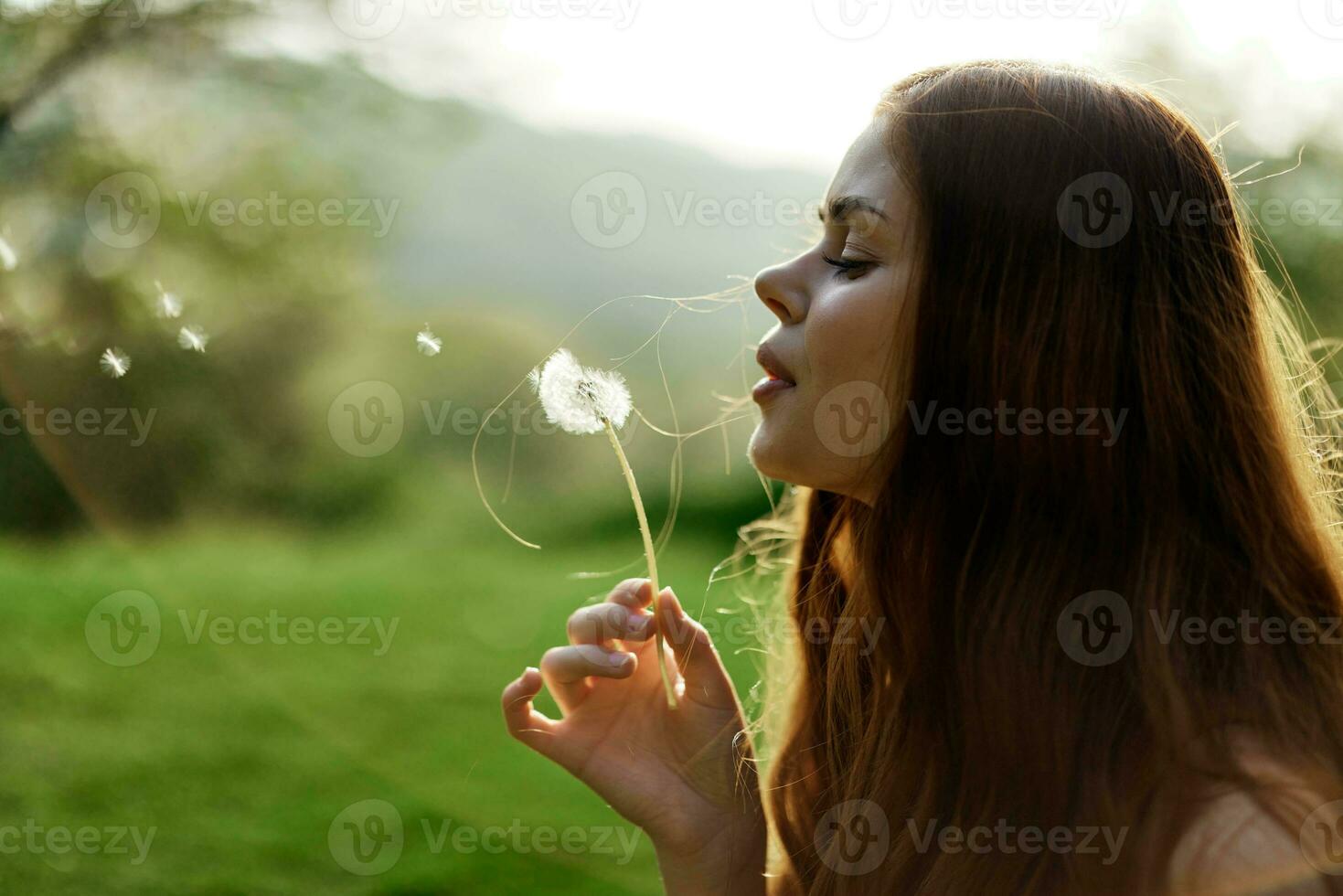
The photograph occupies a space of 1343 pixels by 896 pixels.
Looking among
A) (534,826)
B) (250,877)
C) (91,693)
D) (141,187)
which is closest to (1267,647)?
(534,826)

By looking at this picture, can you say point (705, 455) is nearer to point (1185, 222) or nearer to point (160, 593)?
point (1185, 222)

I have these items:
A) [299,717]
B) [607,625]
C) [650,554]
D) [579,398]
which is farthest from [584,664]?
[299,717]

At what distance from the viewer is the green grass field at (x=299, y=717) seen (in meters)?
2.75

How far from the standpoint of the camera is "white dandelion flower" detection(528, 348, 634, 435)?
144 centimetres

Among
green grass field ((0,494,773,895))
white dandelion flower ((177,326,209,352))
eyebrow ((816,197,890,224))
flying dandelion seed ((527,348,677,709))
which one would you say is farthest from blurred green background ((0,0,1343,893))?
eyebrow ((816,197,890,224))

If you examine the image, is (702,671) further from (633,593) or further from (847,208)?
(847,208)

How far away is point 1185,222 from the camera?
45.2 inches

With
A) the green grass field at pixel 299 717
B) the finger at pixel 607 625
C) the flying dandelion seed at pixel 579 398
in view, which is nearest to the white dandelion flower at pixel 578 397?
the flying dandelion seed at pixel 579 398

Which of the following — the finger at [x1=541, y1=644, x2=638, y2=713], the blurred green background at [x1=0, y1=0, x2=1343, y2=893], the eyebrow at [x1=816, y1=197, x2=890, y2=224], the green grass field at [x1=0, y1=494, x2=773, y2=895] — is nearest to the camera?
the eyebrow at [x1=816, y1=197, x2=890, y2=224]

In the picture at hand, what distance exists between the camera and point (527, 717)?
1.39 meters

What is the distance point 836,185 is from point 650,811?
0.91 meters

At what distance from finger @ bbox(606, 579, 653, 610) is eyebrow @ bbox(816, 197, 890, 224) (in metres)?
0.57

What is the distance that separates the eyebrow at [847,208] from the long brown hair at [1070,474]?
6cm

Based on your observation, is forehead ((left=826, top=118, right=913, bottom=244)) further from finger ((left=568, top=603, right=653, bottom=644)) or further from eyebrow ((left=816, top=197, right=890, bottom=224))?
finger ((left=568, top=603, right=653, bottom=644))
